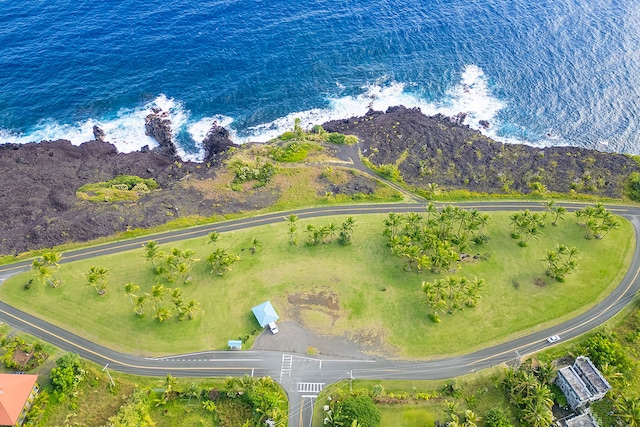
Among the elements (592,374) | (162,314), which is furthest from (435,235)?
(162,314)

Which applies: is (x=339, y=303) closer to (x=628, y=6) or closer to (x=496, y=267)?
(x=496, y=267)

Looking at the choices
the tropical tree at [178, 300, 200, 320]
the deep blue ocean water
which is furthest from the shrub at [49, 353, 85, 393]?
the deep blue ocean water

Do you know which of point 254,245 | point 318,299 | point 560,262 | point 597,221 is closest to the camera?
point 318,299

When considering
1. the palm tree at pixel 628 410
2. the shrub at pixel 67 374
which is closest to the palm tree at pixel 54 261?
the shrub at pixel 67 374

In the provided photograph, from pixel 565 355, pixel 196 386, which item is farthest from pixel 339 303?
pixel 565 355

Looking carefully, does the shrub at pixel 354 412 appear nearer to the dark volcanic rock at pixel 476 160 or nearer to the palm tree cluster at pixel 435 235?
the palm tree cluster at pixel 435 235

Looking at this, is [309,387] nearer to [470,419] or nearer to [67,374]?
[470,419]
